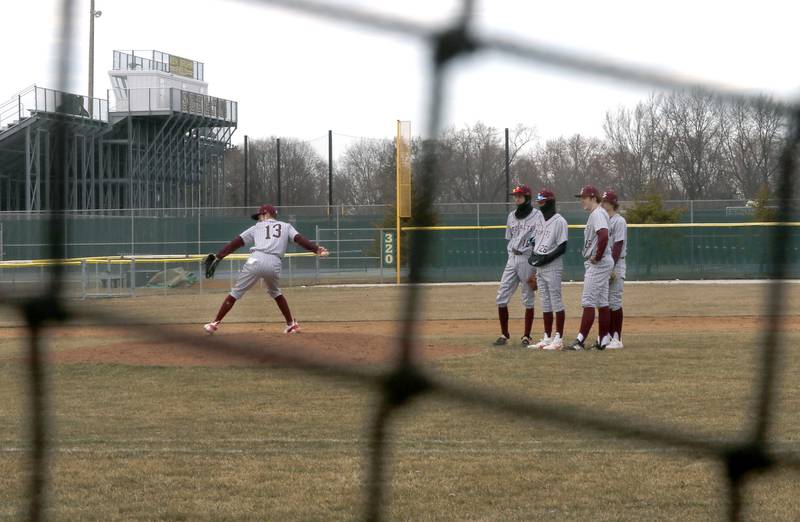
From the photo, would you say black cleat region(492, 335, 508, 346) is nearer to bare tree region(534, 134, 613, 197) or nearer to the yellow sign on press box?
bare tree region(534, 134, 613, 197)

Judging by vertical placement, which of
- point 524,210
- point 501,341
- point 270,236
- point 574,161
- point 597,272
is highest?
point 574,161

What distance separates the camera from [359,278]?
18.7 m

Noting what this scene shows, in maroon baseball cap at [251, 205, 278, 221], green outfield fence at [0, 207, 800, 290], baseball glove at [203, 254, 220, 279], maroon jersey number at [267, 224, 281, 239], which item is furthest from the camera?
maroon jersey number at [267, 224, 281, 239]

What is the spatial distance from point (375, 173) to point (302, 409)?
2.68 meters

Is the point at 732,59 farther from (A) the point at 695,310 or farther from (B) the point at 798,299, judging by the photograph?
(B) the point at 798,299

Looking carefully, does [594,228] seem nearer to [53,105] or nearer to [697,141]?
[697,141]

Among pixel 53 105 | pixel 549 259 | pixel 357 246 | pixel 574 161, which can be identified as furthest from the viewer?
pixel 357 246

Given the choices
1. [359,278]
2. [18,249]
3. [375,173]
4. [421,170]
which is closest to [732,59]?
[421,170]

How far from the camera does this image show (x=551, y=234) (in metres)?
8.70

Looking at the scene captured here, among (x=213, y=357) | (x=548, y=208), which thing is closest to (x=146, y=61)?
(x=213, y=357)

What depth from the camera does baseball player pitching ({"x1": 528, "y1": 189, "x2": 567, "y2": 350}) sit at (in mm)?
8625

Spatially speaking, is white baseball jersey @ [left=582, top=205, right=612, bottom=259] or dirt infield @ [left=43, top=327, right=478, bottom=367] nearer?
dirt infield @ [left=43, top=327, right=478, bottom=367]

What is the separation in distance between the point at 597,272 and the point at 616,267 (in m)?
0.18

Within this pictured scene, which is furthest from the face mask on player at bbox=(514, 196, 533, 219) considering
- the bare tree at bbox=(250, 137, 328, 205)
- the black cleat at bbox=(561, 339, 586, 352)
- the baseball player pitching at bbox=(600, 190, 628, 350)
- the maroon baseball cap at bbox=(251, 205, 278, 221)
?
the bare tree at bbox=(250, 137, 328, 205)
